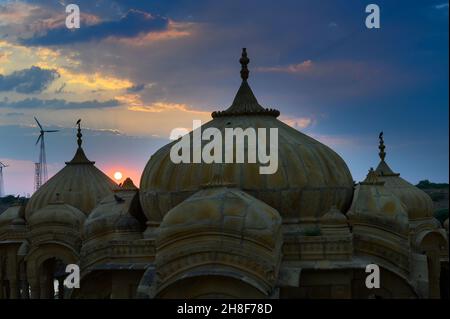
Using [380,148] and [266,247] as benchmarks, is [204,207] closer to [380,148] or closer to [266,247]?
[266,247]

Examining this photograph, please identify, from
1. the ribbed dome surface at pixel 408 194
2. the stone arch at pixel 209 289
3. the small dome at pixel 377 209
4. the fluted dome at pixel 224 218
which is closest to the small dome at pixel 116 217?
the fluted dome at pixel 224 218

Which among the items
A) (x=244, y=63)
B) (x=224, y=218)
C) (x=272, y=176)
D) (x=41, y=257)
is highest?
(x=244, y=63)

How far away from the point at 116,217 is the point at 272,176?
4710mm


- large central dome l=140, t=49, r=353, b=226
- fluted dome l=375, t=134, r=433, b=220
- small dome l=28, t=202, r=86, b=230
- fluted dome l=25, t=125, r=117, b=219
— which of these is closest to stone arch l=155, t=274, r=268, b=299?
large central dome l=140, t=49, r=353, b=226

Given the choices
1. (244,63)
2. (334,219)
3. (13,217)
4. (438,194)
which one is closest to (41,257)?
(13,217)

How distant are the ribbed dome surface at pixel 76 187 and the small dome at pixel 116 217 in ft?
28.3

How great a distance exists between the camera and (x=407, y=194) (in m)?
33.9

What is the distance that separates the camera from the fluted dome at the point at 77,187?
3309 centimetres

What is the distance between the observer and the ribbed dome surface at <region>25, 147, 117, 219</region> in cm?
3306

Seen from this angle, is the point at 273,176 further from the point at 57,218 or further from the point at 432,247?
the point at 432,247

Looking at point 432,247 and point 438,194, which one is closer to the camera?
point 432,247

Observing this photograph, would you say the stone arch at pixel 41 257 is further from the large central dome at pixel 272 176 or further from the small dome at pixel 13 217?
the large central dome at pixel 272 176

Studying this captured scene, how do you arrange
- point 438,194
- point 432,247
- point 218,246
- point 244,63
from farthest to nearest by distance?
point 438,194 < point 432,247 < point 244,63 < point 218,246

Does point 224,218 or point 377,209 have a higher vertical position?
point 377,209
